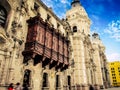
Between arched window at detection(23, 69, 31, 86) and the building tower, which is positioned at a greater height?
the building tower

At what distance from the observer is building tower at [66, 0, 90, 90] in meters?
26.3

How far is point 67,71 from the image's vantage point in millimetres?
23031

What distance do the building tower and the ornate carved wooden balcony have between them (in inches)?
291

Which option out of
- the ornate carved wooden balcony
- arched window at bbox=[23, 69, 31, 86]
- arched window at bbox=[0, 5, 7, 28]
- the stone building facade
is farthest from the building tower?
arched window at bbox=[0, 5, 7, 28]

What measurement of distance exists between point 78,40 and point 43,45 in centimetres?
1458

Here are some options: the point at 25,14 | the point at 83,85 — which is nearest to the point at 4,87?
the point at 25,14

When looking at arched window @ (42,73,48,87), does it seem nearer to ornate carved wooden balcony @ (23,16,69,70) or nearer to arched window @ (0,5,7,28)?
ornate carved wooden balcony @ (23,16,69,70)

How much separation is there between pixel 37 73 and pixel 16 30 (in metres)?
5.75

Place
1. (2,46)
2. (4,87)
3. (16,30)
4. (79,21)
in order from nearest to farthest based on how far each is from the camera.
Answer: (4,87) < (2,46) < (16,30) < (79,21)

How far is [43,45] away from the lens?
15781 mm

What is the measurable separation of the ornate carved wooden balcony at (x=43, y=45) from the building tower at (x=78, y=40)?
24.2 ft

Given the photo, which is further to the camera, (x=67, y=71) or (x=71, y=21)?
(x=71, y=21)

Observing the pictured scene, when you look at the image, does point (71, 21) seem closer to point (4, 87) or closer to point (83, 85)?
point (83, 85)

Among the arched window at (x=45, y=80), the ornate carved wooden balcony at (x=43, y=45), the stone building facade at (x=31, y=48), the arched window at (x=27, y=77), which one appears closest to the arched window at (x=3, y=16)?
the stone building facade at (x=31, y=48)
